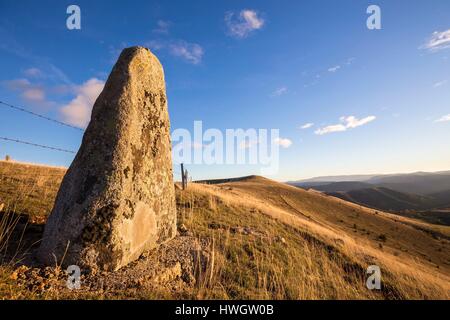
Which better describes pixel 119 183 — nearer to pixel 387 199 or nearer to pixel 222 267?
pixel 222 267

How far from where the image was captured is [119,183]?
4.98 m

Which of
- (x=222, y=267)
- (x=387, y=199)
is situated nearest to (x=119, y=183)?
(x=222, y=267)

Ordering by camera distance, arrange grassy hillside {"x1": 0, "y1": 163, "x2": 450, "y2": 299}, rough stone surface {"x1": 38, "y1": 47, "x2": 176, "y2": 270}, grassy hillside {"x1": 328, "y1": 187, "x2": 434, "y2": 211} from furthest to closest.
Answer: grassy hillside {"x1": 328, "y1": 187, "x2": 434, "y2": 211} < rough stone surface {"x1": 38, "y1": 47, "x2": 176, "y2": 270} < grassy hillside {"x1": 0, "y1": 163, "x2": 450, "y2": 299}

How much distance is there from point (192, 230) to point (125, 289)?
4022 millimetres

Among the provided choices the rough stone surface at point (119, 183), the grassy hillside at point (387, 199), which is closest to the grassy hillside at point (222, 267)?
the rough stone surface at point (119, 183)

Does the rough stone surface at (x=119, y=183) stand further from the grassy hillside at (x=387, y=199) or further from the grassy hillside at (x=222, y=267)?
the grassy hillside at (x=387, y=199)

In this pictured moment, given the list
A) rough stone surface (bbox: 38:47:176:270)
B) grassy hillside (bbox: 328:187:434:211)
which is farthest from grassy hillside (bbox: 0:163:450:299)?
grassy hillside (bbox: 328:187:434:211)

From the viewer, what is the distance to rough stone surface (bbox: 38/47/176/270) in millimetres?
4660

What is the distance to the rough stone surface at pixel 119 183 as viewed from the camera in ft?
15.3

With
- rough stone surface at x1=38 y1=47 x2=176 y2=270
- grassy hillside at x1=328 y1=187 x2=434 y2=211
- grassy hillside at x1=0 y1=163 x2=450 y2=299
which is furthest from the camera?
grassy hillside at x1=328 y1=187 x2=434 y2=211

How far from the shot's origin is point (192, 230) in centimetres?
816

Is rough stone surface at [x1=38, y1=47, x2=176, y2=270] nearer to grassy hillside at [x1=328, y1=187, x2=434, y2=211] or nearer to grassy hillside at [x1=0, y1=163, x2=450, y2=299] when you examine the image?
grassy hillside at [x1=0, y1=163, x2=450, y2=299]
